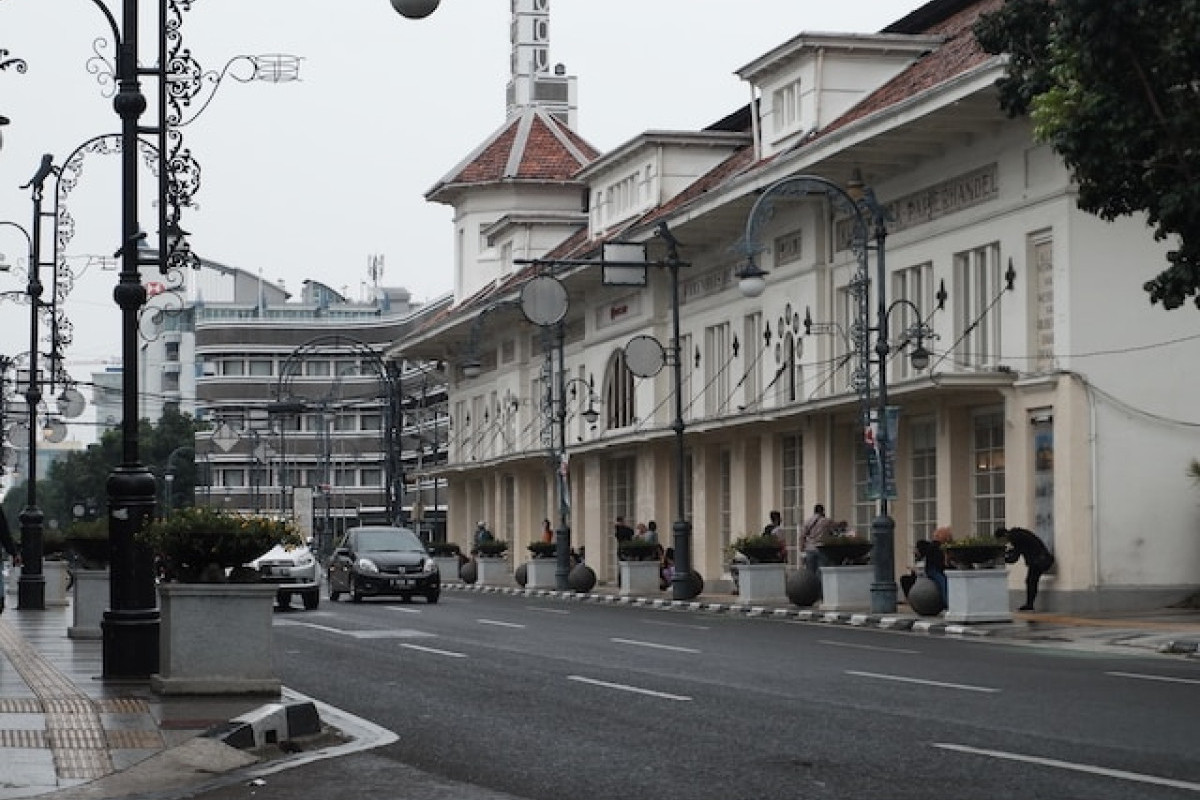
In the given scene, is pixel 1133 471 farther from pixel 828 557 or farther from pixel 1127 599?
pixel 828 557

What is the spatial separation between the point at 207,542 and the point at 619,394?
43704 millimetres

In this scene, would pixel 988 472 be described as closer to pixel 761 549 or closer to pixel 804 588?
pixel 804 588

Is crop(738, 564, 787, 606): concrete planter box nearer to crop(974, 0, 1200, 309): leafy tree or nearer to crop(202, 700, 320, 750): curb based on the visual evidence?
crop(974, 0, 1200, 309): leafy tree

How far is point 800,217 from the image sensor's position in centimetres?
4734

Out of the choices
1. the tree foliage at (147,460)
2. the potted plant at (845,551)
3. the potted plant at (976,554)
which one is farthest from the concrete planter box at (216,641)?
the tree foliage at (147,460)

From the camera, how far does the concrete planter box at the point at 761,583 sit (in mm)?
40375

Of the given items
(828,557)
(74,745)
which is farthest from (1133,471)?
(74,745)

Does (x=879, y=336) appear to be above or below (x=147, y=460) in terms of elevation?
below

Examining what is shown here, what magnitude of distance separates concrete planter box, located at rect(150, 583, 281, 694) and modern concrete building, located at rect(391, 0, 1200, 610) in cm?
1901

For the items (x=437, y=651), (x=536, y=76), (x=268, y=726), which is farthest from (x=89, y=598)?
(x=536, y=76)

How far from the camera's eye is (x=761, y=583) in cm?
4047

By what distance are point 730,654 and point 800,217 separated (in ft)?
79.4

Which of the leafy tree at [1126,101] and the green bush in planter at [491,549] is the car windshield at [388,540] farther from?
the leafy tree at [1126,101]

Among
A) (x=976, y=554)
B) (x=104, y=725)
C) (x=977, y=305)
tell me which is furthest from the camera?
(x=977, y=305)
